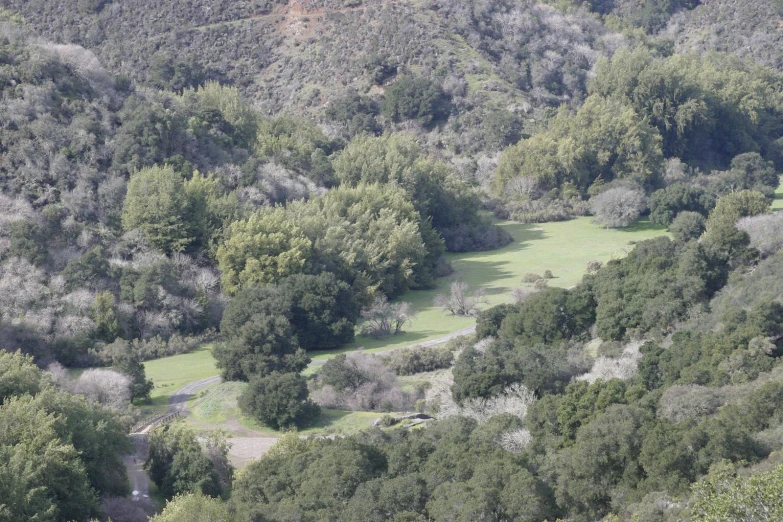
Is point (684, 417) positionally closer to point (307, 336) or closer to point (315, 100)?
point (307, 336)

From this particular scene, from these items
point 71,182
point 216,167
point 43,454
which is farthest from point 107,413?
point 216,167

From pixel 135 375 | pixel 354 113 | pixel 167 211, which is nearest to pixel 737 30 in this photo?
pixel 354 113

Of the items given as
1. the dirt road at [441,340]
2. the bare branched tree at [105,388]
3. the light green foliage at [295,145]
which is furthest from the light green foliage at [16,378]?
the light green foliage at [295,145]

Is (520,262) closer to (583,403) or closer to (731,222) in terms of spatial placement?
(731,222)

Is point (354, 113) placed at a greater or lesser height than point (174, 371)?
greater

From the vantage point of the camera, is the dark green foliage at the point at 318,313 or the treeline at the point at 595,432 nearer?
the treeline at the point at 595,432

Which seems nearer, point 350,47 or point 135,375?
point 135,375

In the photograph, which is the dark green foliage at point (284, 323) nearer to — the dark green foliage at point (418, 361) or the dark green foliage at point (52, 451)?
the dark green foliage at point (418, 361)
